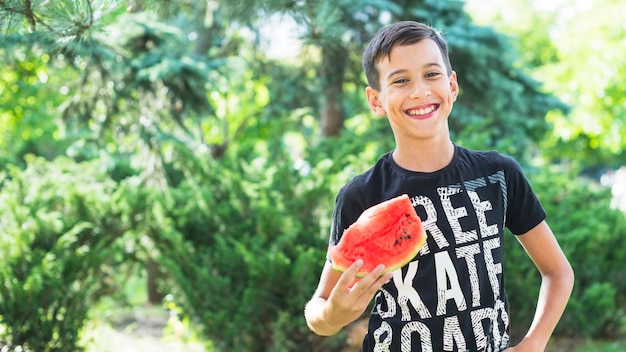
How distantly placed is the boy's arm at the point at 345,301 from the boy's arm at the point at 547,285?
605mm

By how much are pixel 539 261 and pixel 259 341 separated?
342 cm

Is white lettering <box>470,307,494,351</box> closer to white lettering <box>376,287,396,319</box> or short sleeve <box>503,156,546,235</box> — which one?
white lettering <box>376,287,396,319</box>

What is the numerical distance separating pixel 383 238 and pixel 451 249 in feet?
0.78

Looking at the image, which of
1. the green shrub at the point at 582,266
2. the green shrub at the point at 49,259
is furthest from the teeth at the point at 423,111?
the green shrub at the point at 582,266

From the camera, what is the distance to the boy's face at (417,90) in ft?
7.20

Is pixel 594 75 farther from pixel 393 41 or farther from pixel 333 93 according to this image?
pixel 393 41

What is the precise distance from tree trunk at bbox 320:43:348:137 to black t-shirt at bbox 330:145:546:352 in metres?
4.53

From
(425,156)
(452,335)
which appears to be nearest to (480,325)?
(452,335)

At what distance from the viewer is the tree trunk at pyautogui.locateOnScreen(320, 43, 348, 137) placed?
805 centimetres

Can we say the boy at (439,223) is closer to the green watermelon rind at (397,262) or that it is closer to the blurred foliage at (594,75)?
the green watermelon rind at (397,262)

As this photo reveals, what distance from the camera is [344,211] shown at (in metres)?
2.23

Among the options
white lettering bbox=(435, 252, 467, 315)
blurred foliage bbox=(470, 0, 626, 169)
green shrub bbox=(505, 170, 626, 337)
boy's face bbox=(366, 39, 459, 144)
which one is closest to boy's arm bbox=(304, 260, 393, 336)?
white lettering bbox=(435, 252, 467, 315)

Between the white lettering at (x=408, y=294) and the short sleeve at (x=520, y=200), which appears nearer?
the white lettering at (x=408, y=294)

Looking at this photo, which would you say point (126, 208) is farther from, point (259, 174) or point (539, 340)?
point (539, 340)
